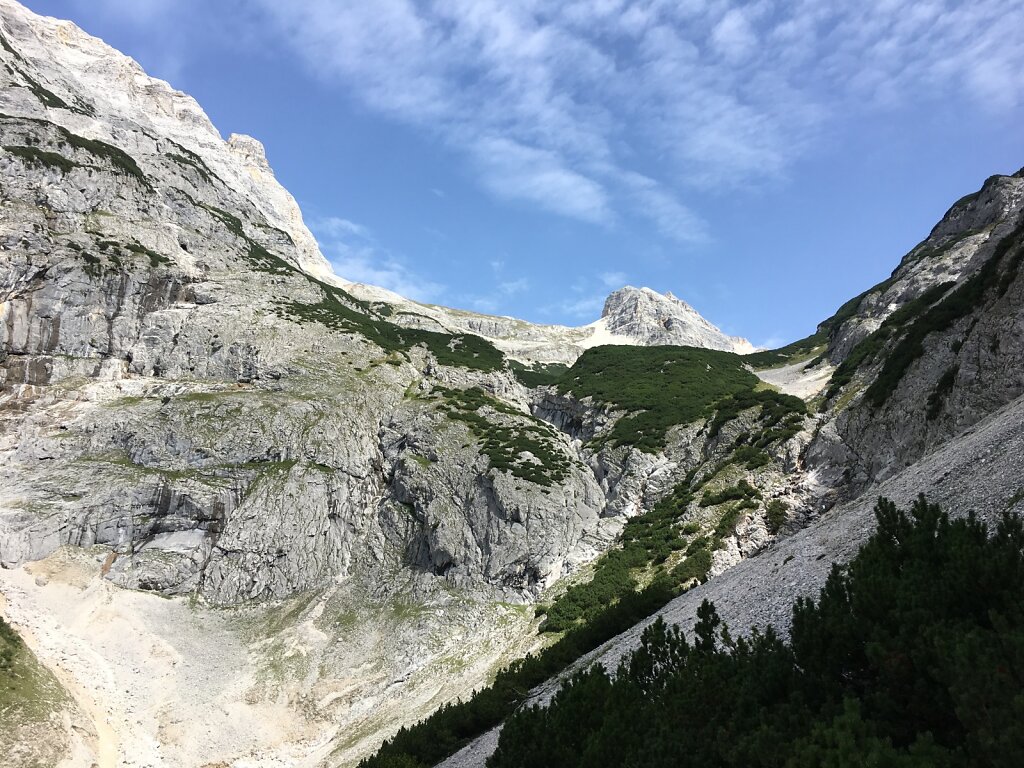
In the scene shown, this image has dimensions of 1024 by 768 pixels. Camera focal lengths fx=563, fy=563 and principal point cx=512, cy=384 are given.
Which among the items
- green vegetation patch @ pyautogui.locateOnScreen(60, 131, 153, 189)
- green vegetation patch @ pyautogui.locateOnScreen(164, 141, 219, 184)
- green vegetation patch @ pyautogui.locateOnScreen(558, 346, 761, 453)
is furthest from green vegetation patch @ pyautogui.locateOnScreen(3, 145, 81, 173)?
Result: green vegetation patch @ pyautogui.locateOnScreen(558, 346, 761, 453)

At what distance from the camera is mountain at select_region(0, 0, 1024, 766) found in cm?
3102

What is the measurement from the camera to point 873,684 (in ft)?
29.3

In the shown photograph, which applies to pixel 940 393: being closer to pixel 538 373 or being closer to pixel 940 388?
pixel 940 388

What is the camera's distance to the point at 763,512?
38281 millimetres

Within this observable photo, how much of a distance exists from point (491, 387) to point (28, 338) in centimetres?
5360

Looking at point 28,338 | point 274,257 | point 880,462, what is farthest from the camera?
point 274,257

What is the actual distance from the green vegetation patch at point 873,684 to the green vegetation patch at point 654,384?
4672 cm

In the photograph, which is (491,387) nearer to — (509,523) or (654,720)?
(509,523)

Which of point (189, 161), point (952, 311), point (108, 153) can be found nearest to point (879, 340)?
point (952, 311)

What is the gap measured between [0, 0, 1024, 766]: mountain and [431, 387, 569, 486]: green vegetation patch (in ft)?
1.30

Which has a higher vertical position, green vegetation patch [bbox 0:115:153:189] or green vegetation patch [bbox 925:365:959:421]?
green vegetation patch [bbox 0:115:153:189]

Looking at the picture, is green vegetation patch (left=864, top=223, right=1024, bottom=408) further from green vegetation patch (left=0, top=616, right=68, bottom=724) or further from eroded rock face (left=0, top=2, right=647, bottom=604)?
green vegetation patch (left=0, top=616, right=68, bottom=724)

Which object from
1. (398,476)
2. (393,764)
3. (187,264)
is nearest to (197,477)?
(398,476)

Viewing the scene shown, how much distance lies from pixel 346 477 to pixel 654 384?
1658 inches
